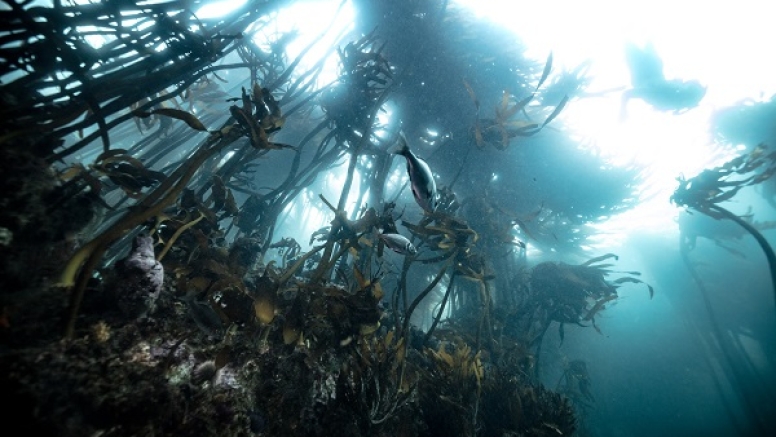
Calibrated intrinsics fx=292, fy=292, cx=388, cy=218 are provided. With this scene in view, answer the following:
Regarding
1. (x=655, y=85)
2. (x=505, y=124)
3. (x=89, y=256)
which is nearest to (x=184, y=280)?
(x=89, y=256)

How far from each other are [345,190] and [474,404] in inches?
140

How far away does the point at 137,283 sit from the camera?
1846 millimetres

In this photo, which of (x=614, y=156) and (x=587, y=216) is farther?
(x=587, y=216)

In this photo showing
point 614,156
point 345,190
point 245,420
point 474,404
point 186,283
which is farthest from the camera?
point 614,156

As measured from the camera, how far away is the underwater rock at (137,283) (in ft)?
5.91

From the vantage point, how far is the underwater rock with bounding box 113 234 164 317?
5.91ft

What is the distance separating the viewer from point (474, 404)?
366 centimetres

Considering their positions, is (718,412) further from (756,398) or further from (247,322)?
(247,322)

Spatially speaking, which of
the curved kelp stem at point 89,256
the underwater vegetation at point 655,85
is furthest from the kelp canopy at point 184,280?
the underwater vegetation at point 655,85

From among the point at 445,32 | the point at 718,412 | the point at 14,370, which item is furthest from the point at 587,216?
the point at 718,412


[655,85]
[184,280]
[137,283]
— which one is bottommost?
[137,283]

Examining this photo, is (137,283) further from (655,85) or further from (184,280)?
(655,85)

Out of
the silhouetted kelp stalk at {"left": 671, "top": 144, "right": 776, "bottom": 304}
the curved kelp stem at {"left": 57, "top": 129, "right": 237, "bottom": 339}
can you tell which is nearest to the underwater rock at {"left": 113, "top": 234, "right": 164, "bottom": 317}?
the curved kelp stem at {"left": 57, "top": 129, "right": 237, "bottom": 339}

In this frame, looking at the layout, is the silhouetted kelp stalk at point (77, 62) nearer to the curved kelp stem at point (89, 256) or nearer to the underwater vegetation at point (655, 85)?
the curved kelp stem at point (89, 256)
